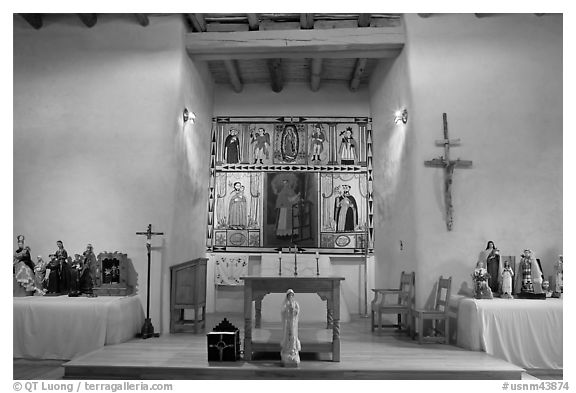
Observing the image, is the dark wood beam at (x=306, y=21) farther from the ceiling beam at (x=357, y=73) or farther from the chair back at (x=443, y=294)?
the chair back at (x=443, y=294)

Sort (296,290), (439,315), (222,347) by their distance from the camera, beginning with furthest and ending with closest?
(439,315), (296,290), (222,347)

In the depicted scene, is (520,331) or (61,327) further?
(61,327)

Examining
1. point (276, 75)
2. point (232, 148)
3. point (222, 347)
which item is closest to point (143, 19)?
point (276, 75)

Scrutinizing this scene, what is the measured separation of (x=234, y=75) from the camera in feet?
36.4

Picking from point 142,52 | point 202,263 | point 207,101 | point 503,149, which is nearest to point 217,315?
point 202,263

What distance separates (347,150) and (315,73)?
1742 mm

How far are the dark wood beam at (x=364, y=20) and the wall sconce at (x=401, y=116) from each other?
1467mm

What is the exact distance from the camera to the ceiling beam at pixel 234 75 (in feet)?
34.7

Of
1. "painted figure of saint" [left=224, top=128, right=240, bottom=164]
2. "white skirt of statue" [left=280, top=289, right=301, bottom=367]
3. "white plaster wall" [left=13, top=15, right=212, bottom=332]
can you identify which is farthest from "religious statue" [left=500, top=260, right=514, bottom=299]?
"painted figure of saint" [left=224, top=128, right=240, bottom=164]

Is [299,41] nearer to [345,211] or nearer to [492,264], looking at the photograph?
[345,211]

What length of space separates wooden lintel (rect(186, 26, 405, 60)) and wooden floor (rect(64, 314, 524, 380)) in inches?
182

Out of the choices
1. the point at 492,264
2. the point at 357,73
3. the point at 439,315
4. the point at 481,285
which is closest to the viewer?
the point at 481,285

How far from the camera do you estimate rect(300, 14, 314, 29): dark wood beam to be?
9.00m
